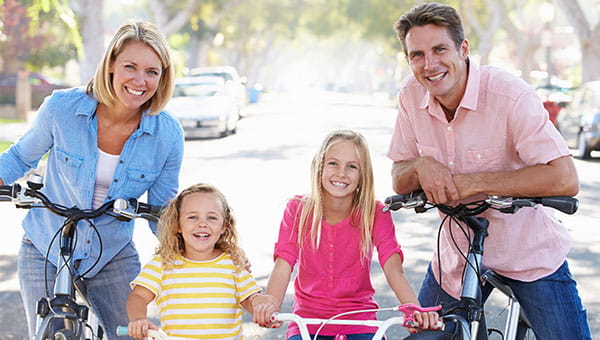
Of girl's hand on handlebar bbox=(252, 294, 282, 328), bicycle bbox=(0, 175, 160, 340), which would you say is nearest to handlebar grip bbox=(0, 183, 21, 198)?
bicycle bbox=(0, 175, 160, 340)

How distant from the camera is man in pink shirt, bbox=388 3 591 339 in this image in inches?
137

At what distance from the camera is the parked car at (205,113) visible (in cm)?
2291

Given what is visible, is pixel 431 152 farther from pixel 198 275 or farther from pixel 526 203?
pixel 198 275

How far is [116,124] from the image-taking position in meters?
3.96

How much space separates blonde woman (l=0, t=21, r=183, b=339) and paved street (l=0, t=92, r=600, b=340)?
223 cm

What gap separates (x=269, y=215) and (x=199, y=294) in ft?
23.5

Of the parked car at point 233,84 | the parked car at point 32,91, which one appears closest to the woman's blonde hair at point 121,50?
the parked car at point 233,84

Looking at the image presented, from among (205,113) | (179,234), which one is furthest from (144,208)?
(205,113)

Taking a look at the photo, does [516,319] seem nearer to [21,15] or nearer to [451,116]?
[451,116]

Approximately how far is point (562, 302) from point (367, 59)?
112880 millimetres

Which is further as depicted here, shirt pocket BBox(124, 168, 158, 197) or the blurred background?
the blurred background

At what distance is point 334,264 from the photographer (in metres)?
3.84

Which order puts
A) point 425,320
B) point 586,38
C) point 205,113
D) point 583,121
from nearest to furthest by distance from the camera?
point 425,320
point 583,121
point 205,113
point 586,38

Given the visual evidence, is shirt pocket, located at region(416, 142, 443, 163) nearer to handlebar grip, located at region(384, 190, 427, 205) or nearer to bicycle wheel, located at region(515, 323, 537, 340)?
Result: handlebar grip, located at region(384, 190, 427, 205)
